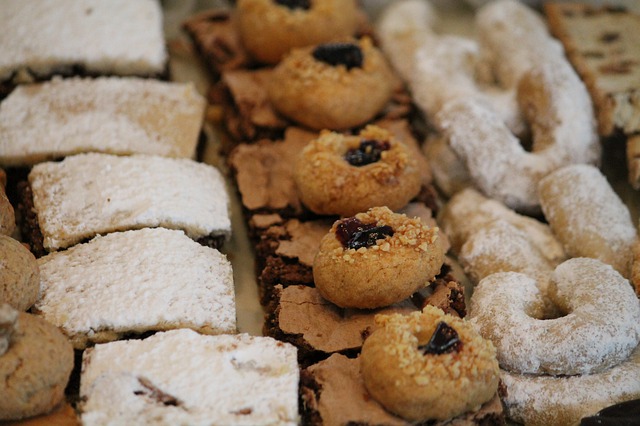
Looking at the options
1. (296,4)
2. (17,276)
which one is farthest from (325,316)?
(296,4)

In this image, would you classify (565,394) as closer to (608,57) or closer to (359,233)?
(359,233)

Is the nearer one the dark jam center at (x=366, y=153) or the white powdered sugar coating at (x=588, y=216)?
the white powdered sugar coating at (x=588, y=216)

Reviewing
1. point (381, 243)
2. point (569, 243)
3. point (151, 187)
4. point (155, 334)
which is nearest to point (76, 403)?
point (155, 334)

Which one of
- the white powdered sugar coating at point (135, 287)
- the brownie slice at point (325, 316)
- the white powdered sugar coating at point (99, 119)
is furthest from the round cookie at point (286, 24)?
the brownie slice at point (325, 316)

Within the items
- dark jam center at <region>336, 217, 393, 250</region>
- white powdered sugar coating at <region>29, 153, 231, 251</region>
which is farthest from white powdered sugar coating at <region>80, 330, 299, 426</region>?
white powdered sugar coating at <region>29, 153, 231, 251</region>

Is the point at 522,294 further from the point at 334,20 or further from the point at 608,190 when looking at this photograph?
the point at 334,20

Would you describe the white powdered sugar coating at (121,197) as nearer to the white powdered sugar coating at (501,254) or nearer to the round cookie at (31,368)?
the round cookie at (31,368)
